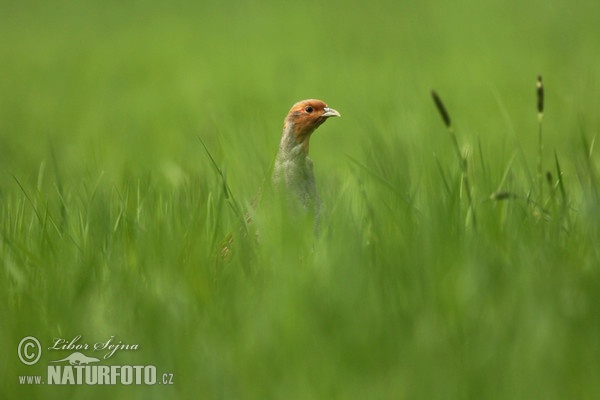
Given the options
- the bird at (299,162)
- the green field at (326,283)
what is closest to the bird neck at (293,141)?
the bird at (299,162)

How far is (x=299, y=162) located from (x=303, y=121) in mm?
179

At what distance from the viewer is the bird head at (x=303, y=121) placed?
2.98m

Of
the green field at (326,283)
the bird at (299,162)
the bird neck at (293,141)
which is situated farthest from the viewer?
the bird neck at (293,141)

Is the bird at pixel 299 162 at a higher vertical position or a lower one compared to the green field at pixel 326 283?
higher

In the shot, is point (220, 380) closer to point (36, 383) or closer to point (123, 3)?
point (36, 383)

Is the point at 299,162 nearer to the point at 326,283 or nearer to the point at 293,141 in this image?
the point at 293,141

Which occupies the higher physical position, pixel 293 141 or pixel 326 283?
pixel 293 141

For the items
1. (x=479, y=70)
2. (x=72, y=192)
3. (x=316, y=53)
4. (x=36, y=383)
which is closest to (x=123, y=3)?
(x=316, y=53)

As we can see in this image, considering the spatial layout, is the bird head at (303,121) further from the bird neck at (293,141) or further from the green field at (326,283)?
the green field at (326,283)

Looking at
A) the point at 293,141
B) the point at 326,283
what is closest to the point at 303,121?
the point at 293,141

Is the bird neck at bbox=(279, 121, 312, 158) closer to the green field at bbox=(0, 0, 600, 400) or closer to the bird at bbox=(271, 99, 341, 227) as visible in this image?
the bird at bbox=(271, 99, 341, 227)

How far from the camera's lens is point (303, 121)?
2.99 metres

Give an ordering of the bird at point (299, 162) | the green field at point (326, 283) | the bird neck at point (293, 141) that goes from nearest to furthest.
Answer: the green field at point (326, 283)
the bird at point (299, 162)
the bird neck at point (293, 141)

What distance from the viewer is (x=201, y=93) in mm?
7688
